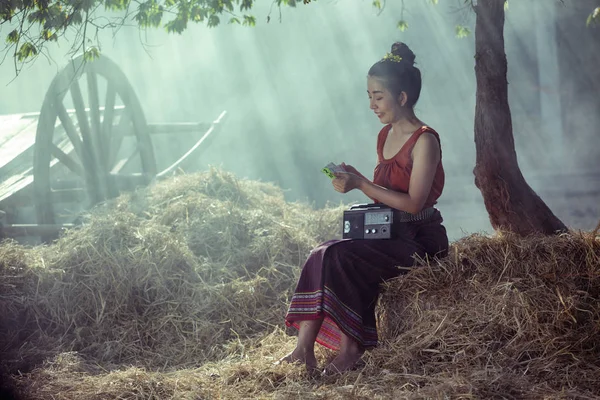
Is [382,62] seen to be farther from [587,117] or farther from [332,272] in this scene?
[587,117]

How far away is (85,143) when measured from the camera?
637 cm

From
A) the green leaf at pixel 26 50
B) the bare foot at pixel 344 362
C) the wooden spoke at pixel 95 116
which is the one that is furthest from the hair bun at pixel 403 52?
the wooden spoke at pixel 95 116

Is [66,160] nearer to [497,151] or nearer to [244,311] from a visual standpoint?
[244,311]

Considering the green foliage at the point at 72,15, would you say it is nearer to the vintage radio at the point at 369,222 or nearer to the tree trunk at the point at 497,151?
the tree trunk at the point at 497,151

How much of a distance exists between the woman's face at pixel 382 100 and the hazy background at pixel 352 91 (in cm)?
482

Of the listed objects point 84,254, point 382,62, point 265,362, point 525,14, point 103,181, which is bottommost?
point 265,362

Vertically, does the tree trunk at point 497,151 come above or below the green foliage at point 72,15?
below

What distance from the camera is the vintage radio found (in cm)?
302

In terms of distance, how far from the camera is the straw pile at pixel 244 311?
2531 mm

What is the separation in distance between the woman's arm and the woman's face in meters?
0.22

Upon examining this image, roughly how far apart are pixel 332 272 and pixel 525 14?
7324 millimetres

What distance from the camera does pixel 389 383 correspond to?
2541 millimetres

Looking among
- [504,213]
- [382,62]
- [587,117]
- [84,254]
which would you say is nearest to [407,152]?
[382,62]

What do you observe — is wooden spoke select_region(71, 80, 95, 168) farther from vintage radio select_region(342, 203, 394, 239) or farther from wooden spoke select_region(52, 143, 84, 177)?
vintage radio select_region(342, 203, 394, 239)
